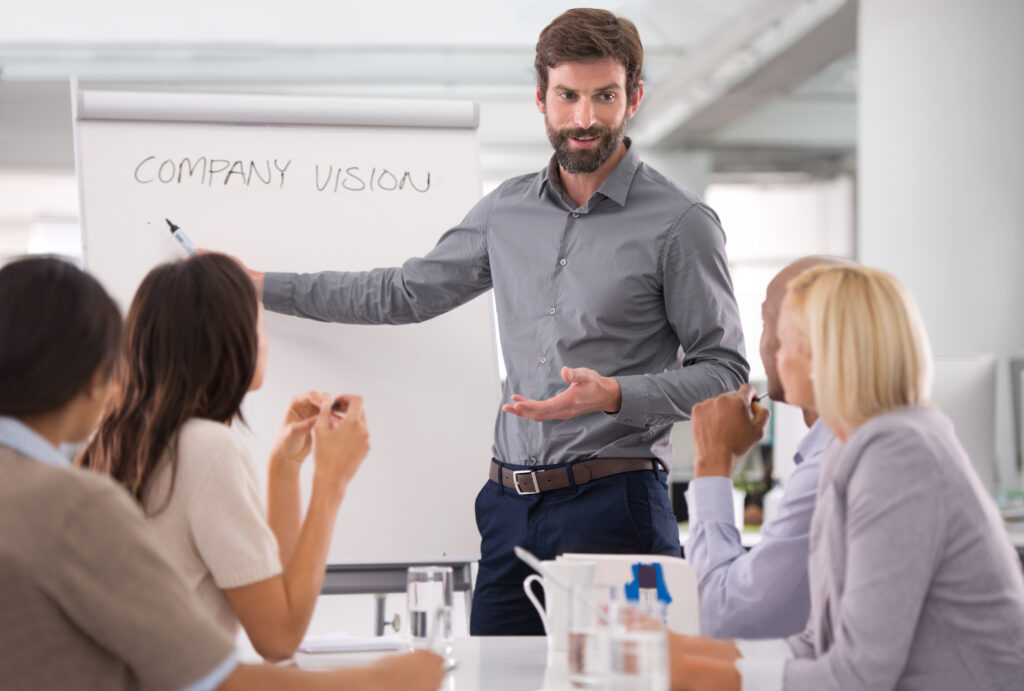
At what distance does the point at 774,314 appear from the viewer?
5.33 feet

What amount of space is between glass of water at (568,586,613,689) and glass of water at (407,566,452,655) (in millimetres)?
255

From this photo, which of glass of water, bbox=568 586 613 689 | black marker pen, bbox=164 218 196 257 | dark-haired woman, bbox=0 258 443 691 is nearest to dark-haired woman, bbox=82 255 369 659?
dark-haired woman, bbox=0 258 443 691

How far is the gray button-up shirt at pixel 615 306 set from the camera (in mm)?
2006

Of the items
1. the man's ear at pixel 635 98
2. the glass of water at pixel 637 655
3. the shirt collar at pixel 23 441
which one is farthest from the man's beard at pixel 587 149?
the shirt collar at pixel 23 441

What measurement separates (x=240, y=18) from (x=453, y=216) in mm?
4347

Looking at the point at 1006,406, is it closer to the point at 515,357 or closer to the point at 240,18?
the point at 515,357

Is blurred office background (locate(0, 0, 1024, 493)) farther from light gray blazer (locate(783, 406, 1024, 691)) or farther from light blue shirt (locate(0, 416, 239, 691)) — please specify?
light blue shirt (locate(0, 416, 239, 691))

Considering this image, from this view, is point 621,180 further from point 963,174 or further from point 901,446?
point 963,174

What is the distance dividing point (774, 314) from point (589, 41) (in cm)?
75

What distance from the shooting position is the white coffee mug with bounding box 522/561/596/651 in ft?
4.27

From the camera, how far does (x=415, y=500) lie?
240cm

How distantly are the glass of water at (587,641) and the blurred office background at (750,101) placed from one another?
2.17m

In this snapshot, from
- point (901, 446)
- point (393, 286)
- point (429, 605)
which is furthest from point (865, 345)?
point (393, 286)

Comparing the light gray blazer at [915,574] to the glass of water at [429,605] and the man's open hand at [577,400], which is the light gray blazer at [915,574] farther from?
the man's open hand at [577,400]
